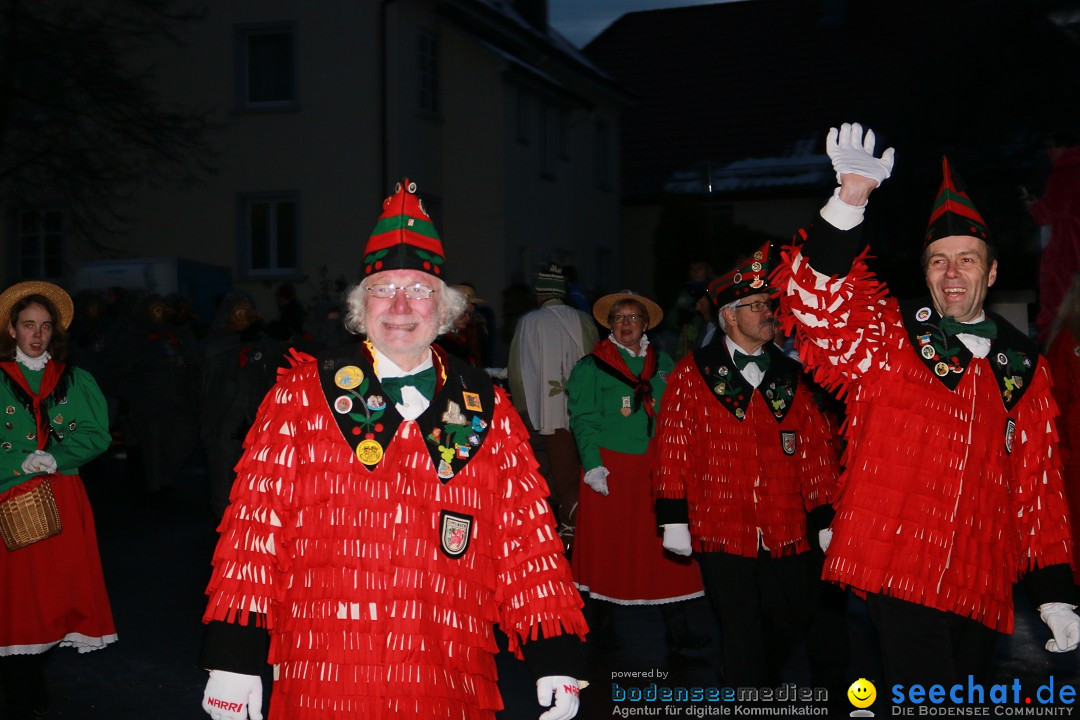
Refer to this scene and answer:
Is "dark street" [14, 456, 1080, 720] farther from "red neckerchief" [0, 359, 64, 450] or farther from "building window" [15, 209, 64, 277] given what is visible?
"building window" [15, 209, 64, 277]

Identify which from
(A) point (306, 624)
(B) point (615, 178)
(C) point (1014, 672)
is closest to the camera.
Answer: (A) point (306, 624)

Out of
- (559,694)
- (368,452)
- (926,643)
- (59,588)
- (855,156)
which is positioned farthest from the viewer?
(59,588)

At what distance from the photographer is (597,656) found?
8.91 metres

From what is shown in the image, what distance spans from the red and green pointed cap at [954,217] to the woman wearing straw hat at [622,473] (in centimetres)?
384

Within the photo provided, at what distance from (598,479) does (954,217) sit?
13.0 feet

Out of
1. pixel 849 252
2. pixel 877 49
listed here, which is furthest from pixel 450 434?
pixel 877 49

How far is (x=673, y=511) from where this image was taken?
718cm

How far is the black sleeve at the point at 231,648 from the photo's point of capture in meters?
4.03

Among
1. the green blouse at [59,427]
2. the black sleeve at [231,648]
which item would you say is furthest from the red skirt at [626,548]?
the black sleeve at [231,648]

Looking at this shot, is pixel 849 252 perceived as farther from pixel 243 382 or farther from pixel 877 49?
pixel 877 49

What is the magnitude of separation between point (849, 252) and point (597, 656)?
177 inches

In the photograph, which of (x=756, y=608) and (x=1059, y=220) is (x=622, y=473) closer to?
(x=756, y=608)

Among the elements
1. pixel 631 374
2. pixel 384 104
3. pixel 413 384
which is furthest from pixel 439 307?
pixel 384 104

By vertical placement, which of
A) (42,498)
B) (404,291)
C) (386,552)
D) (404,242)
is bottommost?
(42,498)
